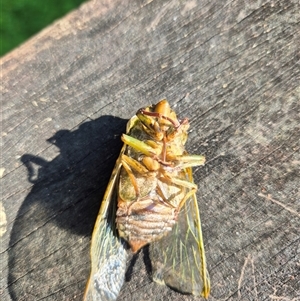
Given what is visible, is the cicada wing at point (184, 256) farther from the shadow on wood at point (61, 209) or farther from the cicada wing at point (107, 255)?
the shadow on wood at point (61, 209)

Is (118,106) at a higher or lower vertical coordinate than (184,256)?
higher

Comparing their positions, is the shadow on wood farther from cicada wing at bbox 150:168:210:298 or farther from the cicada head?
cicada wing at bbox 150:168:210:298

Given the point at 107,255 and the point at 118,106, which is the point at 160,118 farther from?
the point at 107,255

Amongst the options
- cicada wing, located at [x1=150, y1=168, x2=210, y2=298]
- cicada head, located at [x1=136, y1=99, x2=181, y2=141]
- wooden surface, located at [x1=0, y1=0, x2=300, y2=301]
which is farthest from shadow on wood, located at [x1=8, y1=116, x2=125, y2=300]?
cicada wing, located at [x1=150, y1=168, x2=210, y2=298]

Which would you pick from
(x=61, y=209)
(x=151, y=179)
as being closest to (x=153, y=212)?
(x=151, y=179)

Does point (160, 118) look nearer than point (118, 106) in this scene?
Yes

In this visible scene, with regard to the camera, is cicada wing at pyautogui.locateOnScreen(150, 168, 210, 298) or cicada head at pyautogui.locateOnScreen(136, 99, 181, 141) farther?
cicada head at pyautogui.locateOnScreen(136, 99, 181, 141)

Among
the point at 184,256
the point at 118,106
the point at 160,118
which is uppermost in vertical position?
the point at 118,106
